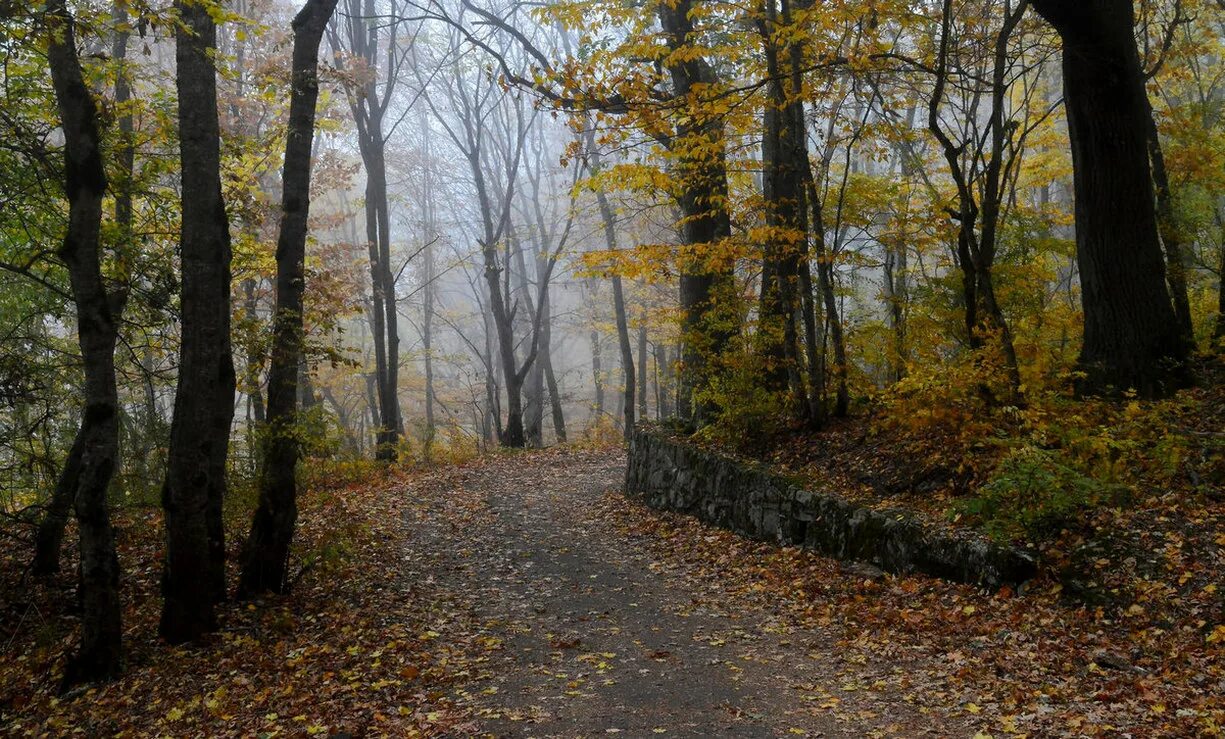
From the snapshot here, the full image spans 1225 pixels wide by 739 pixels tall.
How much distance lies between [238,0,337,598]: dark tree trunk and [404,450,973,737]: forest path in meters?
1.69

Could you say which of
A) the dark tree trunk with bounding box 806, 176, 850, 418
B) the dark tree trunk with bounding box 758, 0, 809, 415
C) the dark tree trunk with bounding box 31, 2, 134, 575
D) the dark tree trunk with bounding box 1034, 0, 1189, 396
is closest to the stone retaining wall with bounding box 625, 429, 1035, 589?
the dark tree trunk with bounding box 758, 0, 809, 415

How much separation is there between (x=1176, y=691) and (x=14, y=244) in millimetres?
10813

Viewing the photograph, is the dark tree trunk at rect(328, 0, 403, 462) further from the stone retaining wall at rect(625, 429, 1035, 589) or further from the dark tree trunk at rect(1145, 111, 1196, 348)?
the dark tree trunk at rect(1145, 111, 1196, 348)

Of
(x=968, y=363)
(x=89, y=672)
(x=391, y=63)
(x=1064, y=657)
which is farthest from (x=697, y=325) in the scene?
(x=391, y=63)

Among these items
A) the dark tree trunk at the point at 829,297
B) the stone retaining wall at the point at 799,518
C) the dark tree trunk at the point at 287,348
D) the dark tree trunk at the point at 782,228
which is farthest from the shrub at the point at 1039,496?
the dark tree trunk at the point at 287,348

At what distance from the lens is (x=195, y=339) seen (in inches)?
273

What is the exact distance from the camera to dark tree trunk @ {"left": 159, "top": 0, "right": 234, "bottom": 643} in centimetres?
689

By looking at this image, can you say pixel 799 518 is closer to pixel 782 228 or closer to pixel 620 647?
pixel 620 647

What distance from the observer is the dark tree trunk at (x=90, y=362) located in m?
6.22

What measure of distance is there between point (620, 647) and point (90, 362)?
15.4ft

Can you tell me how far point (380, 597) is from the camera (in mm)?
8234

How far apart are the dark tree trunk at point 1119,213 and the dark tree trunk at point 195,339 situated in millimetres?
7784

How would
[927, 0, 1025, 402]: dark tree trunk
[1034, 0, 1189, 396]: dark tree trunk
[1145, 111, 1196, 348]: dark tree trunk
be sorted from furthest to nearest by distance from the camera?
[1145, 111, 1196, 348]: dark tree trunk → [927, 0, 1025, 402]: dark tree trunk → [1034, 0, 1189, 396]: dark tree trunk

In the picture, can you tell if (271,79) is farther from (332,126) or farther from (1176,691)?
(1176,691)
